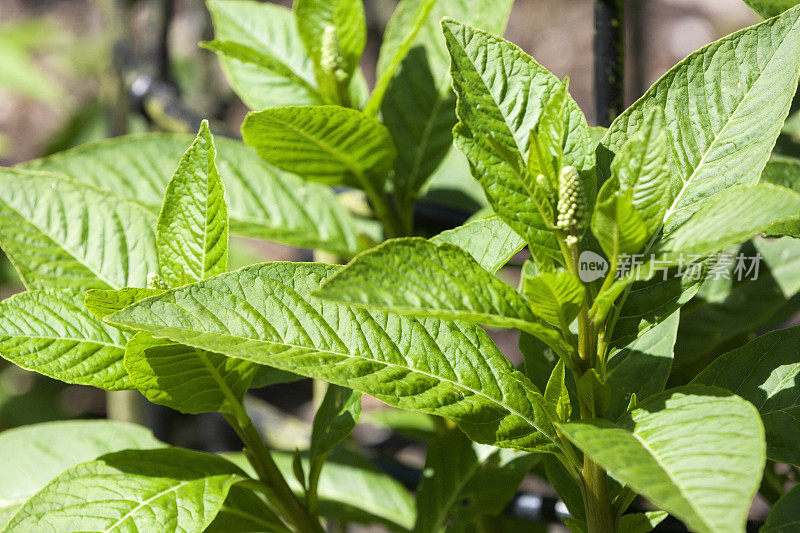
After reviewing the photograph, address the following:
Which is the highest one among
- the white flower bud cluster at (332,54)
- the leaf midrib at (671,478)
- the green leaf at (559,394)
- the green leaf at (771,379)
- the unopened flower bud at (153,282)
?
the white flower bud cluster at (332,54)

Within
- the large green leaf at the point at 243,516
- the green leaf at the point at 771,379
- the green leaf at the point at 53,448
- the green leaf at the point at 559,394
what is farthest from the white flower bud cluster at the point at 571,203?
the green leaf at the point at 53,448

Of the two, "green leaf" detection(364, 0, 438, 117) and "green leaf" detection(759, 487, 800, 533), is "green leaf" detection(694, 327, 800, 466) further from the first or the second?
"green leaf" detection(364, 0, 438, 117)

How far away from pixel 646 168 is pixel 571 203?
56mm

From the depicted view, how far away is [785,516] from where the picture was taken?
23.4 inches

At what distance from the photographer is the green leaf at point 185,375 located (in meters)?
0.63

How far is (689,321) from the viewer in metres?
0.93

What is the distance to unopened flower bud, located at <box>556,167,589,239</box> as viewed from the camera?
21.5 inches

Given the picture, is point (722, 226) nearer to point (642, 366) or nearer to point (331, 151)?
point (642, 366)

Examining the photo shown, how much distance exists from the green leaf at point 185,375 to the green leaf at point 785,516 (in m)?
0.44

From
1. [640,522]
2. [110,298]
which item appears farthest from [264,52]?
[640,522]

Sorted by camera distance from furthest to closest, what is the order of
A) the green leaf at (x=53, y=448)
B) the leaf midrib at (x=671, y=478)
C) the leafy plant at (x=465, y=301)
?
1. the green leaf at (x=53, y=448)
2. the leafy plant at (x=465, y=301)
3. the leaf midrib at (x=671, y=478)

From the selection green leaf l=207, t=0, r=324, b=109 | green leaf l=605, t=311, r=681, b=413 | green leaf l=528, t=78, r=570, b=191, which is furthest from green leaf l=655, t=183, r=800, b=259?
green leaf l=207, t=0, r=324, b=109

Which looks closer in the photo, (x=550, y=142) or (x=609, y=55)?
(x=550, y=142)

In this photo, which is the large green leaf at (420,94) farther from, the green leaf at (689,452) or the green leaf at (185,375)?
the green leaf at (689,452)
